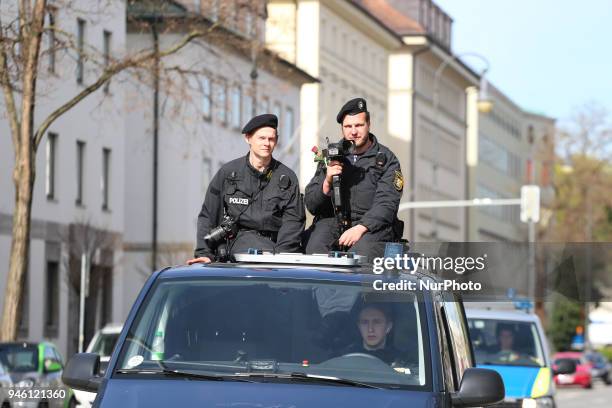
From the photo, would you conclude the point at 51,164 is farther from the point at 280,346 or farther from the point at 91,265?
the point at 280,346

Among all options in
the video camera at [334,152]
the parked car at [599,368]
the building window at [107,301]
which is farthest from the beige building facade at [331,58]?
the video camera at [334,152]

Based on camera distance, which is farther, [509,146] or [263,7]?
[509,146]

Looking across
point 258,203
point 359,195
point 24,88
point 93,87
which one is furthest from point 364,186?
point 93,87

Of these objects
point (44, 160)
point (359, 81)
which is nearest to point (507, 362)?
point (44, 160)

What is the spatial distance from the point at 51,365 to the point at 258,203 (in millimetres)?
15636

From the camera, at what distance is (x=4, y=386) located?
68.0 feet

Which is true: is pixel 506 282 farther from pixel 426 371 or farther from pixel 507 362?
pixel 507 362

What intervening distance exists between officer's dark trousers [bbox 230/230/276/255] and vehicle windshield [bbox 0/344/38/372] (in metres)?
14.7

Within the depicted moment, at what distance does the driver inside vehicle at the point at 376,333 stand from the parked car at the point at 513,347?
36.2 feet

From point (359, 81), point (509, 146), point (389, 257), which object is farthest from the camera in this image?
point (509, 146)

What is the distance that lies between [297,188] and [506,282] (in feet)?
4.45

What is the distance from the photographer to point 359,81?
3607 inches

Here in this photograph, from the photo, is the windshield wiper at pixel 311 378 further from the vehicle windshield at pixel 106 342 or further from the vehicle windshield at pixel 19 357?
the vehicle windshield at pixel 106 342

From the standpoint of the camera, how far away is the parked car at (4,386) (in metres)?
18.4
